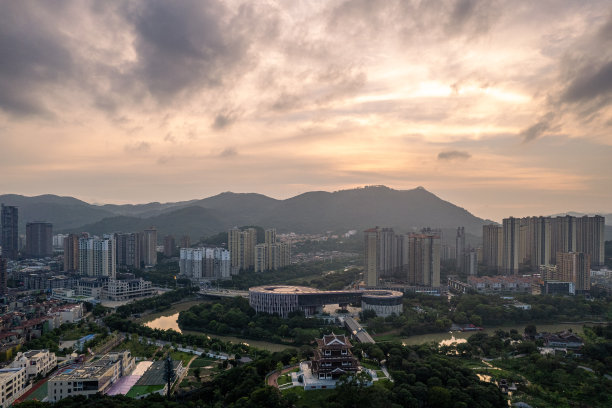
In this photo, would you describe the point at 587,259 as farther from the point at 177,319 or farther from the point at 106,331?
the point at 106,331

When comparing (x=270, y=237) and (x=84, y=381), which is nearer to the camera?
(x=84, y=381)

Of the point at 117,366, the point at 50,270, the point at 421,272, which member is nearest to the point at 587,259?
the point at 421,272

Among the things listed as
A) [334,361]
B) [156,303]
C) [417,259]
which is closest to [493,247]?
[417,259]

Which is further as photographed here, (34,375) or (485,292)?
(485,292)

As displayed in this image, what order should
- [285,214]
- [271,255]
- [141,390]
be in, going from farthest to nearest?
1. [285,214]
2. [271,255]
3. [141,390]

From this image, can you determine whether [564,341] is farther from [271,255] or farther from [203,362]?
[271,255]

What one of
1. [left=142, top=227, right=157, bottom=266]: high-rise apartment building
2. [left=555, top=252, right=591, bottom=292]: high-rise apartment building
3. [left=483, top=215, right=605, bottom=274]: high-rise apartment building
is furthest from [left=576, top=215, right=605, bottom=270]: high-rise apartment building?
[left=142, top=227, right=157, bottom=266]: high-rise apartment building

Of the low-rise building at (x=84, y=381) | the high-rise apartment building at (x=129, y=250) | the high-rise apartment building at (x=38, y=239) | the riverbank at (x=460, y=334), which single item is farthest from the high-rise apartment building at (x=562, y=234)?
the high-rise apartment building at (x=38, y=239)
